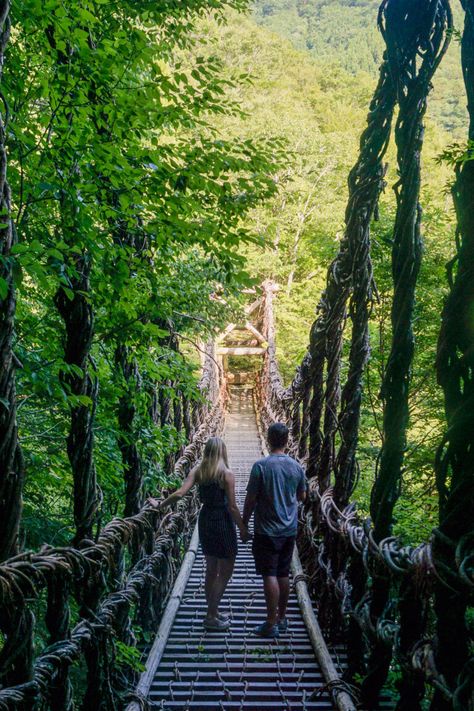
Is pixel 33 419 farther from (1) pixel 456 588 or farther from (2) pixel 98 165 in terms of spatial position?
(1) pixel 456 588

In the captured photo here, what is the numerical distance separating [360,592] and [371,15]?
65017mm

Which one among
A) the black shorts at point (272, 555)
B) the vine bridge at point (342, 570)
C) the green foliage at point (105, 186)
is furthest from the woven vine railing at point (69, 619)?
the black shorts at point (272, 555)

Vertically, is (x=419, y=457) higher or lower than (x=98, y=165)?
lower

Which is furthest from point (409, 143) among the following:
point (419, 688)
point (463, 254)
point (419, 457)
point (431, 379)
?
point (431, 379)

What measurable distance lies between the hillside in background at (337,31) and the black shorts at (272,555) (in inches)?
1428

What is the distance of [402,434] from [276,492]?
3.93 ft

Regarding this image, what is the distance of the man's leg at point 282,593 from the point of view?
2.87 metres

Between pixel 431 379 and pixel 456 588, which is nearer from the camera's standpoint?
pixel 456 588

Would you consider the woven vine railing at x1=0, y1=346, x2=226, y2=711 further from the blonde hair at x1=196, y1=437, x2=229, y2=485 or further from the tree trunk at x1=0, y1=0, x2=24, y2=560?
Result: the blonde hair at x1=196, y1=437, x2=229, y2=485

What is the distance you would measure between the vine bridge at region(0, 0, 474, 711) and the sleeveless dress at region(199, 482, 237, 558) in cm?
24

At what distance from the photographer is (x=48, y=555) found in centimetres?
149

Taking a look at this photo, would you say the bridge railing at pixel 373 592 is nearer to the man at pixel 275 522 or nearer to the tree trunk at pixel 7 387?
the man at pixel 275 522

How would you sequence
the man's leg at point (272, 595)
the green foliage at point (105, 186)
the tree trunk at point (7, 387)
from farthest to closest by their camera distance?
the man's leg at point (272, 595)
the green foliage at point (105, 186)
the tree trunk at point (7, 387)

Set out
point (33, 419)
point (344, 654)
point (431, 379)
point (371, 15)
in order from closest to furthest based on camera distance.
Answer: point (344, 654), point (33, 419), point (431, 379), point (371, 15)
